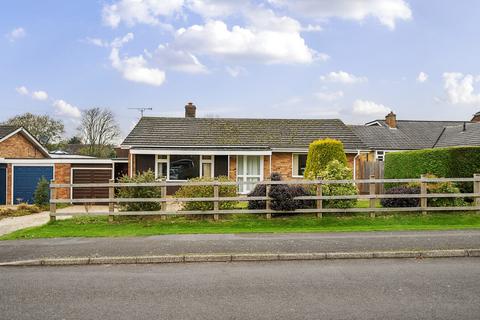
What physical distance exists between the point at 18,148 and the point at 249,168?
15.9 meters

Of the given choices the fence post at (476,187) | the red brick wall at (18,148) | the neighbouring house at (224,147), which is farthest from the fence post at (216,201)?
the red brick wall at (18,148)

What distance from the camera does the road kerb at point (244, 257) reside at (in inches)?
352

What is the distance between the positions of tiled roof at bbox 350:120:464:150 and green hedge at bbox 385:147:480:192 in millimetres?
18468

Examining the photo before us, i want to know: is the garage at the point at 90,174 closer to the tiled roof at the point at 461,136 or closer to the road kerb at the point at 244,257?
the road kerb at the point at 244,257

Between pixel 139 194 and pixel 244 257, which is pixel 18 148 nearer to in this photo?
pixel 139 194

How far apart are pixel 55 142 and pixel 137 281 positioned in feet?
184

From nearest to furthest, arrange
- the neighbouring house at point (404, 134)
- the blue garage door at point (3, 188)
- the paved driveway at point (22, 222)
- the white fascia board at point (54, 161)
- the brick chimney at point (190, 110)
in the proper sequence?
the paved driveway at point (22, 222), the white fascia board at point (54, 161), the blue garage door at point (3, 188), the brick chimney at point (190, 110), the neighbouring house at point (404, 134)

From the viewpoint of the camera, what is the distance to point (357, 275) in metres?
7.76

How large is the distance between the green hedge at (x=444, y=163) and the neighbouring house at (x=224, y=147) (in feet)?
18.5

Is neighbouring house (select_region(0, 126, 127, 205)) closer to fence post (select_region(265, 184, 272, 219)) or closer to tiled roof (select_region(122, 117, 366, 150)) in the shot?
tiled roof (select_region(122, 117, 366, 150))

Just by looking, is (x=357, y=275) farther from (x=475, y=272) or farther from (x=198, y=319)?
(x=198, y=319)

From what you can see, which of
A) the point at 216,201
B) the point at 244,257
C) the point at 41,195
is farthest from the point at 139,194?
the point at 41,195

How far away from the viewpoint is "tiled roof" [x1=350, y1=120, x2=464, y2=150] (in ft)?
126

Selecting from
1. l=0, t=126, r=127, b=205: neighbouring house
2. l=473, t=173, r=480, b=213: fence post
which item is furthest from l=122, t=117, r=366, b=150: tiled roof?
l=473, t=173, r=480, b=213: fence post
